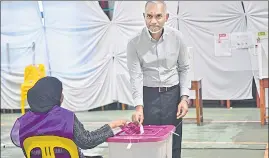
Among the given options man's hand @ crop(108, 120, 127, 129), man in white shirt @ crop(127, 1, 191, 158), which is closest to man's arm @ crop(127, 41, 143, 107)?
man in white shirt @ crop(127, 1, 191, 158)

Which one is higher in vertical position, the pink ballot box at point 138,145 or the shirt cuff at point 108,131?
the shirt cuff at point 108,131

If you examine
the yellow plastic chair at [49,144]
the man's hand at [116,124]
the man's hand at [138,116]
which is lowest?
the yellow plastic chair at [49,144]

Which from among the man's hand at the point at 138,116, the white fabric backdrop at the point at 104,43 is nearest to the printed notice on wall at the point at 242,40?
the white fabric backdrop at the point at 104,43

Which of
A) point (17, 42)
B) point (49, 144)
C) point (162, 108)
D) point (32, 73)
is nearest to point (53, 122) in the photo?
point (49, 144)

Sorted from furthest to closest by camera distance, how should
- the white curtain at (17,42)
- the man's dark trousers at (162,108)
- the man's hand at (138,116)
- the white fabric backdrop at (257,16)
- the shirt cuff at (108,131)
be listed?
1. the white curtain at (17,42)
2. the white fabric backdrop at (257,16)
3. the man's dark trousers at (162,108)
4. the man's hand at (138,116)
5. the shirt cuff at (108,131)

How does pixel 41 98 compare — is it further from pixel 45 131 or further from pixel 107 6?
pixel 107 6

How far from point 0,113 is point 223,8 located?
4.63m

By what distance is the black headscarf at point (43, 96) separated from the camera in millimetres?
2250

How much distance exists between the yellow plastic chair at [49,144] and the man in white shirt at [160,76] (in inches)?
19.6

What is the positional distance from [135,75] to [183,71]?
0.32m

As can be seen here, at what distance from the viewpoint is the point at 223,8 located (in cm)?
704

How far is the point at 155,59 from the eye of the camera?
2.63 m

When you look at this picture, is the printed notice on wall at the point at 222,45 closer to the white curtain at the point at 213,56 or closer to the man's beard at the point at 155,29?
the white curtain at the point at 213,56

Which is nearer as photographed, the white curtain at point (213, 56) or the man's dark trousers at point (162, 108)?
the man's dark trousers at point (162, 108)
